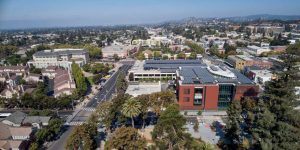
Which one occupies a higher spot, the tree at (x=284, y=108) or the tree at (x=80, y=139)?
the tree at (x=284, y=108)

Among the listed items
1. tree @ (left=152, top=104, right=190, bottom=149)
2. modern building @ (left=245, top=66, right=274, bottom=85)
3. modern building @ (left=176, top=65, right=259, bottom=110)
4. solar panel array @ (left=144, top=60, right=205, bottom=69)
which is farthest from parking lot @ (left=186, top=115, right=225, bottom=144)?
solar panel array @ (left=144, top=60, right=205, bottom=69)

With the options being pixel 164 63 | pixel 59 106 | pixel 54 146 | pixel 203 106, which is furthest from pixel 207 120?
A: pixel 164 63

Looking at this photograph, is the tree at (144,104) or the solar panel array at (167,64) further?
the solar panel array at (167,64)

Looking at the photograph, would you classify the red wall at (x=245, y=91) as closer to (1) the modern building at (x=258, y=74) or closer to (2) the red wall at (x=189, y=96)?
(2) the red wall at (x=189, y=96)

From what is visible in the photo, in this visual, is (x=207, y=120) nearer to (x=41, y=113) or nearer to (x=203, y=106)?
(x=203, y=106)

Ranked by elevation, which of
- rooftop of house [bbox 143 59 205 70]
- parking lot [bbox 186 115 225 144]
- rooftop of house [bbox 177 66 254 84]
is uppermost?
rooftop of house [bbox 177 66 254 84]

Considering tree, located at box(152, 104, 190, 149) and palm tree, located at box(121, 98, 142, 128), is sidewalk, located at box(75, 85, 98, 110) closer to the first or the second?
palm tree, located at box(121, 98, 142, 128)

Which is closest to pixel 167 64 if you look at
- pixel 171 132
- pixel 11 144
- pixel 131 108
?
pixel 131 108

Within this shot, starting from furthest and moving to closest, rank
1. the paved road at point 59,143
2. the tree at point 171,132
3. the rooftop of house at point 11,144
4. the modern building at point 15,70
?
the modern building at point 15,70
the paved road at point 59,143
the rooftop of house at point 11,144
the tree at point 171,132

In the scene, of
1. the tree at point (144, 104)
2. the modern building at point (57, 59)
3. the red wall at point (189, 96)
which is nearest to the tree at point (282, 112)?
the tree at point (144, 104)
